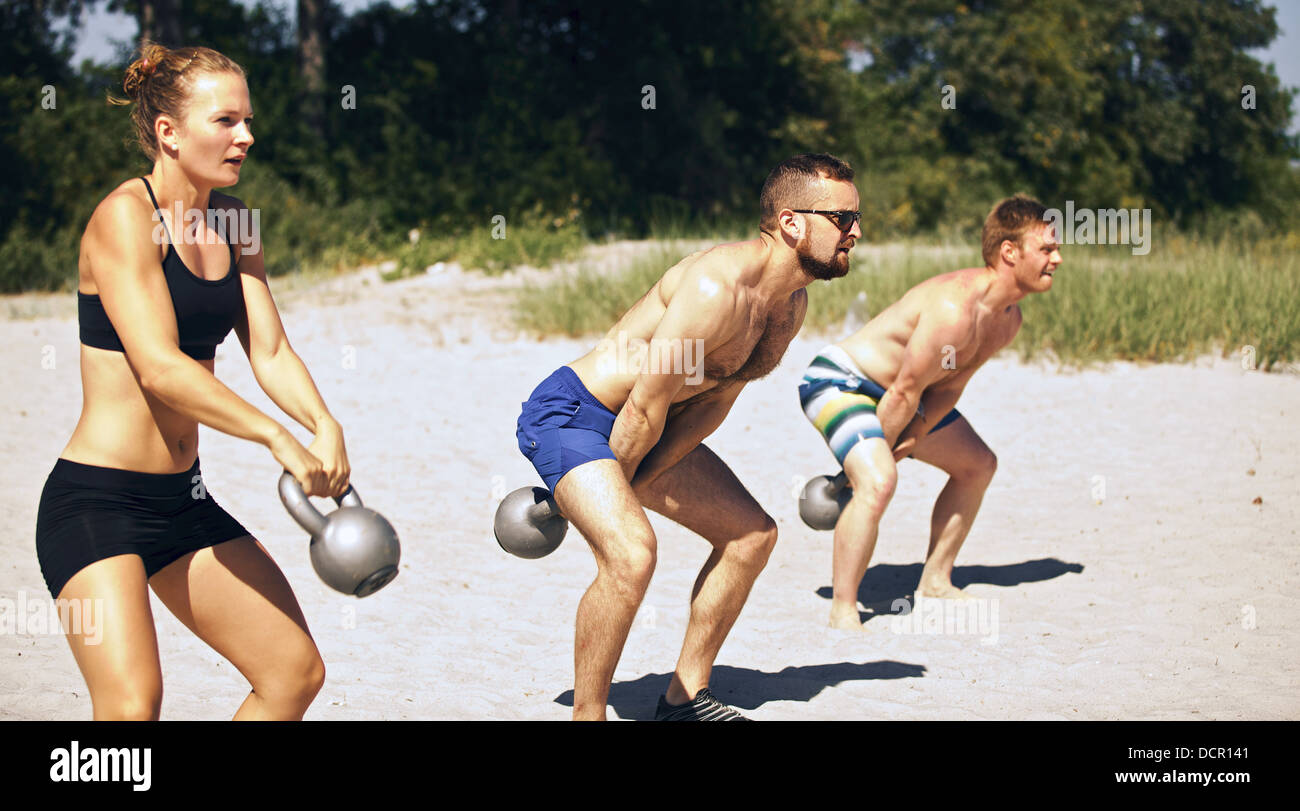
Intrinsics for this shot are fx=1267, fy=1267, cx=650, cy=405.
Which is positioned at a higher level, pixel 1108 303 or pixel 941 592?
pixel 1108 303

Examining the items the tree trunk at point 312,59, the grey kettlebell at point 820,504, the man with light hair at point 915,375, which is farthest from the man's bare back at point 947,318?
the tree trunk at point 312,59

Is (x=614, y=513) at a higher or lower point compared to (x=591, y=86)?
lower

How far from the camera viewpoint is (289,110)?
20.0 m

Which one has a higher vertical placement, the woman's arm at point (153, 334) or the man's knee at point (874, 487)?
the woman's arm at point (153, 334)

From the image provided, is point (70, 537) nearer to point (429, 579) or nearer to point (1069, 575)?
point (429, 579)

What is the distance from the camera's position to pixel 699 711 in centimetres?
393

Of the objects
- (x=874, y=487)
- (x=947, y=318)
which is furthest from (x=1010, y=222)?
(x=874, y=487)

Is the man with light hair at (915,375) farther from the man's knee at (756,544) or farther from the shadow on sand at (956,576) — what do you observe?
the man's knee at (756,544)

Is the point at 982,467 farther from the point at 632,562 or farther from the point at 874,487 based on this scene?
the point at 632,562

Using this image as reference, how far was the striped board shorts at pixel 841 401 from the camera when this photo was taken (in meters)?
5.22

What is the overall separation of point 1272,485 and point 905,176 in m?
17.2

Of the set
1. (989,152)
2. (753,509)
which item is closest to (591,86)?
(989,152)

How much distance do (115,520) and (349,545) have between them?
54 centimetres

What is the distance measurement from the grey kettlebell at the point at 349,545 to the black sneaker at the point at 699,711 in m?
1.50
